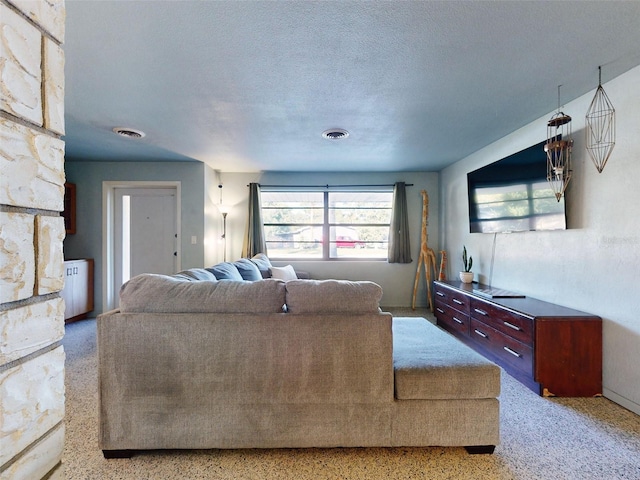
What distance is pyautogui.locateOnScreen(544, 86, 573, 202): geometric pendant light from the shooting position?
2357 millimetres

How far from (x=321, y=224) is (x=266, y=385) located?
12.4 feet

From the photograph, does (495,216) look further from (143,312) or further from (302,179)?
(143,312)

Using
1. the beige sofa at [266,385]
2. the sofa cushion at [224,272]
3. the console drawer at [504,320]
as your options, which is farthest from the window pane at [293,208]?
the beige sofa at [266,385]

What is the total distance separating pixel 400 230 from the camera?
16.4 ft

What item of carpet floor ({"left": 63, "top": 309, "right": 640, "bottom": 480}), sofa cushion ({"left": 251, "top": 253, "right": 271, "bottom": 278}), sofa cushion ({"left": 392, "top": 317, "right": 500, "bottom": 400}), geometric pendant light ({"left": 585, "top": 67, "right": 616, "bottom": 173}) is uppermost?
geometric pendant light ({"left": 585, "top": 67, "right": 616, "bottom": 173})

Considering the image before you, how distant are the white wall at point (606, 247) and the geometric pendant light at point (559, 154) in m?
0.07

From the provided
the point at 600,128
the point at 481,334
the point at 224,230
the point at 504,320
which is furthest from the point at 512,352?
the point at 224,230

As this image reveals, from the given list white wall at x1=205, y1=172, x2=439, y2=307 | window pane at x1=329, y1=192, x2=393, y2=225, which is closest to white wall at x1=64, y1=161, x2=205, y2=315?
white wall at x1=205, y1=172, x2=439, y2=307

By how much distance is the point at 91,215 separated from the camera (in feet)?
14.4

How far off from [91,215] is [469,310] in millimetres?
5028

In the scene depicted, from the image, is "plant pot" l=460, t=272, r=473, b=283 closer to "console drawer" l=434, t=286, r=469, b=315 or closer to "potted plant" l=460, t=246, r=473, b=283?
Result: "potted plant" l=460, t=246, r=473, b=283

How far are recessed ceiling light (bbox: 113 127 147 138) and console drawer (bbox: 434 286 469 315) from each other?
12.4 feet

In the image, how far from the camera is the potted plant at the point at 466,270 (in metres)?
3.80

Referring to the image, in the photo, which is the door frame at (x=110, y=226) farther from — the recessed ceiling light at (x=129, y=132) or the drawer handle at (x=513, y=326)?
the drawer handle at (x=513, y=326)
